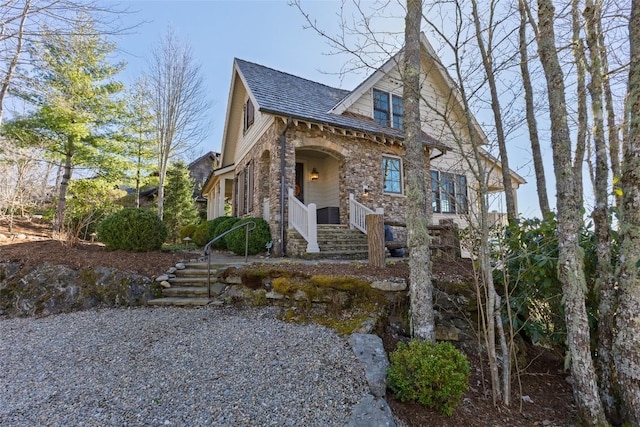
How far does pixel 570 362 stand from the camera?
104 inches

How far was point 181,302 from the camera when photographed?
4711 mm

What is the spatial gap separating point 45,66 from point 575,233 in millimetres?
8417

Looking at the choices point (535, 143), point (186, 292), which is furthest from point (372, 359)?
point (535, 143)

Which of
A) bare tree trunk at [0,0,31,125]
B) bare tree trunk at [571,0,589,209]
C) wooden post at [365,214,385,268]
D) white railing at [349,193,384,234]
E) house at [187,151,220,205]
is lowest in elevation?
wooden post at [365,214,385,268]

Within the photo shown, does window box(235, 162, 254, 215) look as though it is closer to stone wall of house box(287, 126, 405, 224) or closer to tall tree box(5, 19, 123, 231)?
stone wall of house box(287, 126, 405, 224)

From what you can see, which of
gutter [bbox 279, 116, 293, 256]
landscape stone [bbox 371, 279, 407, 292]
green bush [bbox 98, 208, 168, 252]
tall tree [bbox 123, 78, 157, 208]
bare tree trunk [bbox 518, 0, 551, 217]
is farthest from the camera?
tall tree [bbox 123, 78, 157, 208]

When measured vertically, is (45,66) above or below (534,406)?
above

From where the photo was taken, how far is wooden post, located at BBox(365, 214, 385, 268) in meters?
4.69

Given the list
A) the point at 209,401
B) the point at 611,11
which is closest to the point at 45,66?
the point at 209,401

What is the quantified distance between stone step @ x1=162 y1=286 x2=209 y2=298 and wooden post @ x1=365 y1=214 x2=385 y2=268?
2795mm

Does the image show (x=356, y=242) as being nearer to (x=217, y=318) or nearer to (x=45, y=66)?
(x=217, y=318)

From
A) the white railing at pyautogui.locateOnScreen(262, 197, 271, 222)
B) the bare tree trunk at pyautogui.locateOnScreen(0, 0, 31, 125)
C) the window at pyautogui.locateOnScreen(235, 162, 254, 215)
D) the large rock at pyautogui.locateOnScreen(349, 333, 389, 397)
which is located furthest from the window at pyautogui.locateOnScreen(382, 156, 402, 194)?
the bare tree trunk at pyautogui.locateOnScreen(0, 0, 31, 125)

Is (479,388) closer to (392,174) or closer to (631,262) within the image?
(631,262)

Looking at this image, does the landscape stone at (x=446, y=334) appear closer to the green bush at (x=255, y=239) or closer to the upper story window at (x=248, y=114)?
the green bush at (x=255, y=239)
